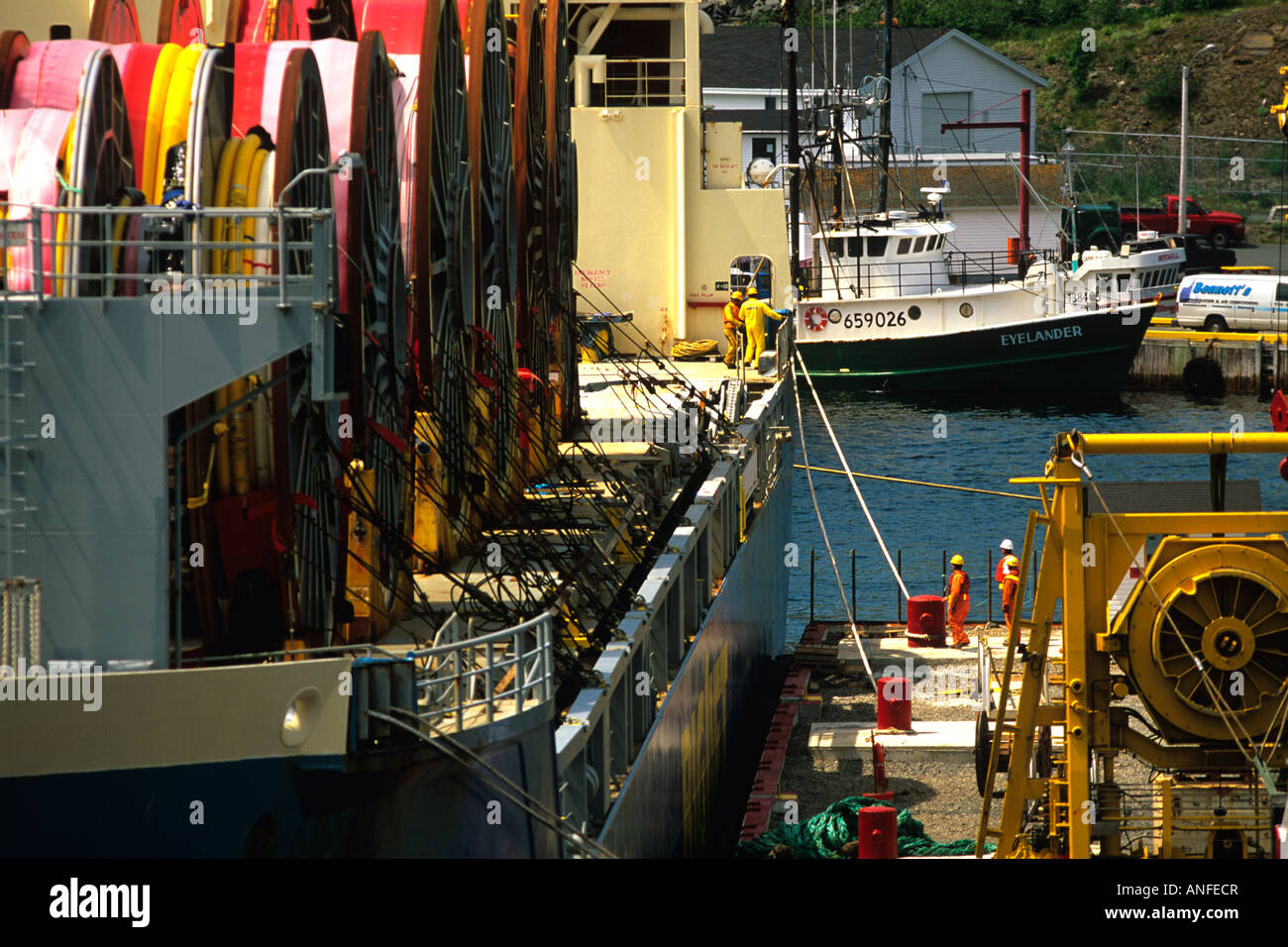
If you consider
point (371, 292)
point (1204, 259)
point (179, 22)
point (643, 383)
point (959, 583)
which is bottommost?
point (959, 583)

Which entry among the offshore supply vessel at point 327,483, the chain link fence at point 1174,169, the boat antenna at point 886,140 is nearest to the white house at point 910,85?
the chain link fence at point 1174,169

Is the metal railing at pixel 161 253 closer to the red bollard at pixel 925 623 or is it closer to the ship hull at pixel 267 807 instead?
the ship hull at pixel 267 807

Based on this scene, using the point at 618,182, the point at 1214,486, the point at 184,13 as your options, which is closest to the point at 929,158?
the point at 618,182

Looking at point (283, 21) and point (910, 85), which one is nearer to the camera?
point (283, 21)

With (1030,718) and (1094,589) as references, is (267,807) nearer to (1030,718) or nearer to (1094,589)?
(1030,718)

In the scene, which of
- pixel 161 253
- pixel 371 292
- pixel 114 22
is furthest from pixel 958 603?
pixel 161 253

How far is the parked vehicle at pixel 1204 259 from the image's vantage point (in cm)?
6900

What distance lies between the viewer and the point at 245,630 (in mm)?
12656

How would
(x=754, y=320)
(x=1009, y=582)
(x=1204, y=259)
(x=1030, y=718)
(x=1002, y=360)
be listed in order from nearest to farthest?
(x=1030, y=718), (x=1009, y=582), (x=754, y=320), (x=1002, y=360), (x=1204, y=259)

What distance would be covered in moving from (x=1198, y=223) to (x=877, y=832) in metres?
64.2

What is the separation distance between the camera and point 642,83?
3244 cm

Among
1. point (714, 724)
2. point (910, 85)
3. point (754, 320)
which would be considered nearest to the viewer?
point (714, 724)

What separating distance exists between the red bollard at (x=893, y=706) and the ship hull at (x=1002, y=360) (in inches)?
1388
